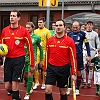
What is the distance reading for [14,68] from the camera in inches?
269

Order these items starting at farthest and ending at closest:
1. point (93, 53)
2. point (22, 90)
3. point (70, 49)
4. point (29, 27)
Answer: point (93, 53)
point (22, 90)
point (29, 27)
point (70, 49)

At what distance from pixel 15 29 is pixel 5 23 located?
23.5 meters

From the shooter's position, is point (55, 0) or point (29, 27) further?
point (55, 0)

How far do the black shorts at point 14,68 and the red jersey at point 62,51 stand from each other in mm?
677

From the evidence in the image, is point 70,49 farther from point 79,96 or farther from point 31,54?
point 79,96

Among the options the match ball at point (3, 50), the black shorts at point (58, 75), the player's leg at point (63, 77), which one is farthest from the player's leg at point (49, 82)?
the match ball at point (3, 50)

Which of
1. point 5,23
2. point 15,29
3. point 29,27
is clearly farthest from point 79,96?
point 5,23

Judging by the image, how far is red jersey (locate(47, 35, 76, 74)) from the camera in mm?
6543

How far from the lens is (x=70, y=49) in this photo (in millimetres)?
6559

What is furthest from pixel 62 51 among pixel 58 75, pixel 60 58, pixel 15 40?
pixel 15 40

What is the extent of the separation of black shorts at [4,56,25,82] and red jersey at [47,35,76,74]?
26.7 inches

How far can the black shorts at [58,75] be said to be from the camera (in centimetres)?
656

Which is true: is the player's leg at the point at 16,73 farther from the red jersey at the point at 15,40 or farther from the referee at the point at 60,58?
the referee at the point at 60,58

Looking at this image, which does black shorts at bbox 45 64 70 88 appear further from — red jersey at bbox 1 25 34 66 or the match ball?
the match ball
